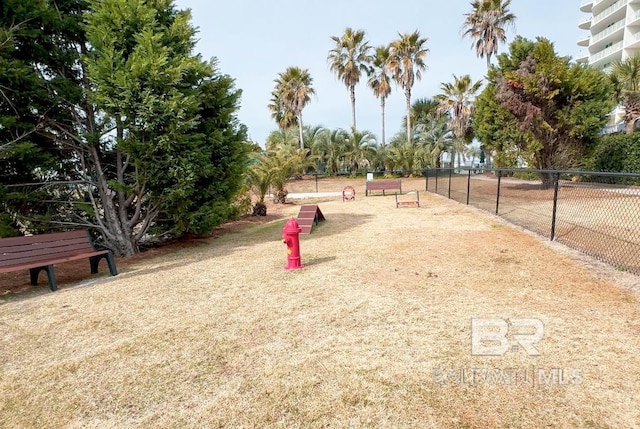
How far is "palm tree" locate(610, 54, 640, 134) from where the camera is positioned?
18.3m

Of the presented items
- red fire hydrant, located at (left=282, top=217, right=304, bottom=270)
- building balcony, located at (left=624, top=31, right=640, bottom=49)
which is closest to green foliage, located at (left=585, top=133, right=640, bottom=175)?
red fire hydrant, located at (left=282, top=217, right=304, bottom=270)

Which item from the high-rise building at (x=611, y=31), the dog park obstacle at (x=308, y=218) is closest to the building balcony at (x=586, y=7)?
the high-rise building at (x=611, y=31)

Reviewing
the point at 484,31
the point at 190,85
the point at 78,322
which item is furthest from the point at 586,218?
the point at 484,31

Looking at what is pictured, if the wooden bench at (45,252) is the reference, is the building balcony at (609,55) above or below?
above

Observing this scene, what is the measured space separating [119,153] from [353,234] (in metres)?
5.60

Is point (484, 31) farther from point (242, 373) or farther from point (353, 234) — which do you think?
point (242, 373)

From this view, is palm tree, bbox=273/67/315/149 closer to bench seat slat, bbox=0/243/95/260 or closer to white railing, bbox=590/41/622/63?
bench seat slat, bbox=0/243/95/260

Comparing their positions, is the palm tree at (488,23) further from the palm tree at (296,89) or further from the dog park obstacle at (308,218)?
the dog park obstacle at (308,218)

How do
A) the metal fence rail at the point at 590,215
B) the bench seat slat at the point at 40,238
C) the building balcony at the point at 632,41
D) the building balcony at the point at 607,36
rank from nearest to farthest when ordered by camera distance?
the bench seat slat at the point at 40,238, the metal fence rail at the point at 590,215, the building balcony at the point at 632,41, the building balcony at the point at 607,36

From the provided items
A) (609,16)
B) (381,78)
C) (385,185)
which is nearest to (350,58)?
(381,78)

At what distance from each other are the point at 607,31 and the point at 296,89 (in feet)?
133

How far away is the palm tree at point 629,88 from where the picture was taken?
18.3m

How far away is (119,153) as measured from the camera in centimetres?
743

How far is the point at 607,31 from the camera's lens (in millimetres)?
42469
